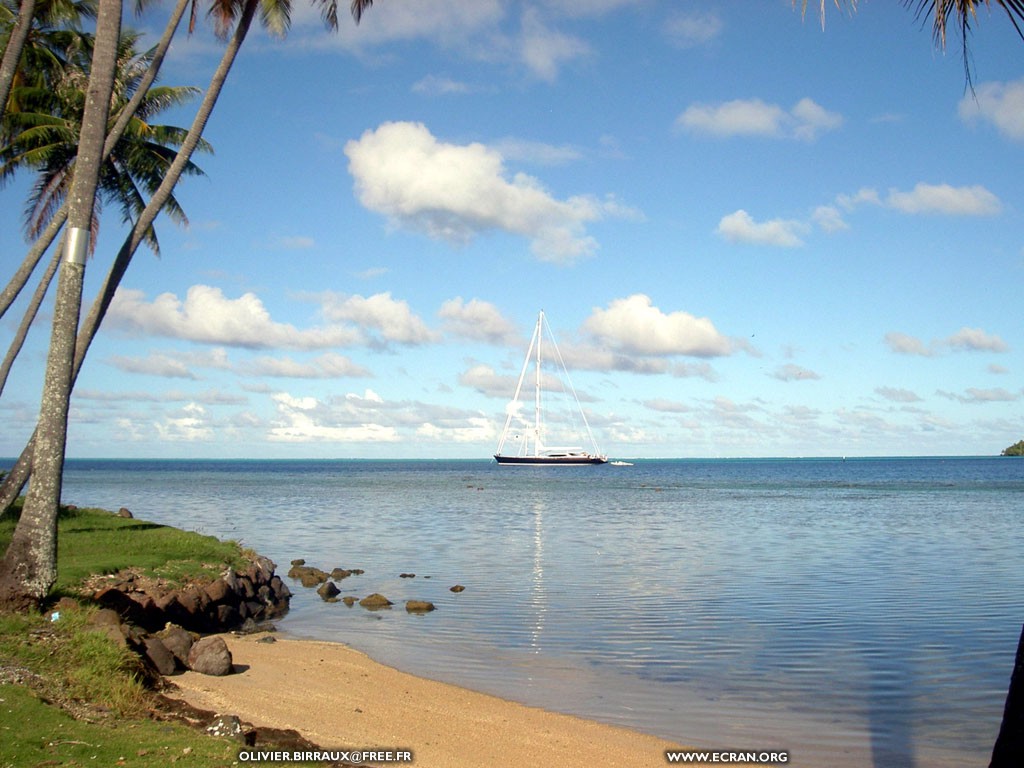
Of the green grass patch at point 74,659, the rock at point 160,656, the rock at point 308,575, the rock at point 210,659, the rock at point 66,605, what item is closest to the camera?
the green grass patch at point 74,659

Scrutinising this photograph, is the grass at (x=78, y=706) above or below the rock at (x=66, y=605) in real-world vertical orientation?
below

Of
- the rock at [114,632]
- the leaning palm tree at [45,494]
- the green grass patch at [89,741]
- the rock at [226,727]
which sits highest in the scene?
the leaning palm tree at [45,494]

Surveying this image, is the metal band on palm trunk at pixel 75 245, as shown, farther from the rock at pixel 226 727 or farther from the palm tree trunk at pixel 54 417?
the rock at pixel 226 727

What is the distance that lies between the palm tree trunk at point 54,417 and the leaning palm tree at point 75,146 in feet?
30.6

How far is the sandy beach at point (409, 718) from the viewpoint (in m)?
10.6

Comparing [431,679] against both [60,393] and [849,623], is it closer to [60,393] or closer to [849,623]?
[60,393]

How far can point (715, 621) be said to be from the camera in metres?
19.1

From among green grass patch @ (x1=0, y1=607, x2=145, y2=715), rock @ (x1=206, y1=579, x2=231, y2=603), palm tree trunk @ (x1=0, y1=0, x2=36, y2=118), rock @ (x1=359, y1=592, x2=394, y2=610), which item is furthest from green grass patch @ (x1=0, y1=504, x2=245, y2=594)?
palm tree trunk @ (x1=0, y1=0, x2=36, y2=118)

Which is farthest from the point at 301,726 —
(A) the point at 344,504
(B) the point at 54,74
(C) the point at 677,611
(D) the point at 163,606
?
(A) the point at 344,504

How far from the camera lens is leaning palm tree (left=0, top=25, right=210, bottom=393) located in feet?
75.3

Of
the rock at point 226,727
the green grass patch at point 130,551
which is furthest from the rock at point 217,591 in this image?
the rock at point 226,727

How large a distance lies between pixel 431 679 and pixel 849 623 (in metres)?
9.41

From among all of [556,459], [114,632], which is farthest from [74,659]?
[556,459]

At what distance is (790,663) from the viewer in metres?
15.3
